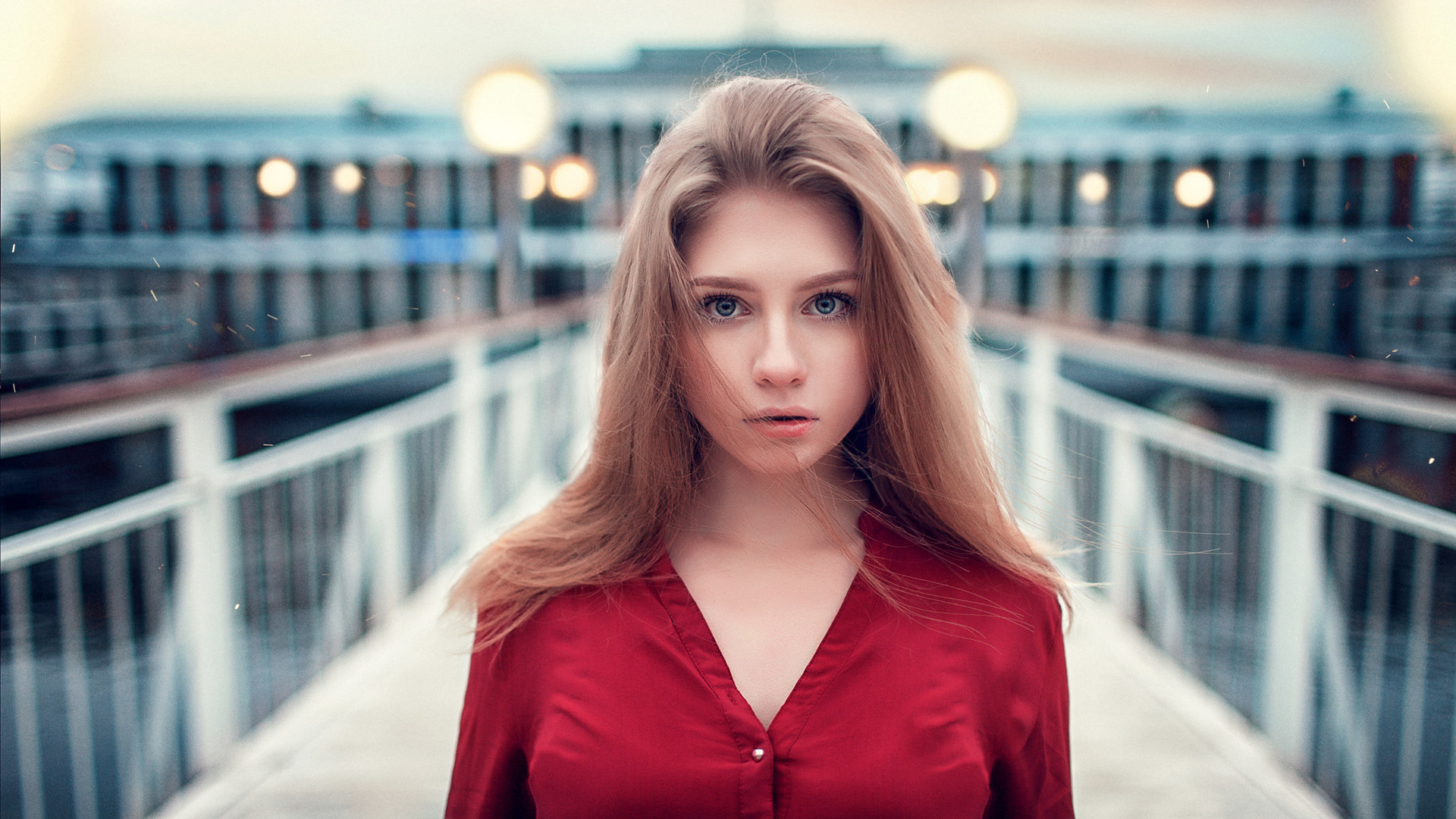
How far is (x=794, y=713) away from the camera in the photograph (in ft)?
2.48

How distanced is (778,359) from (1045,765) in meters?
0.48

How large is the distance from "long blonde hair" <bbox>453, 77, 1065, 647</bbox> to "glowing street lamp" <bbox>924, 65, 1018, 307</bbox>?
2.64 m

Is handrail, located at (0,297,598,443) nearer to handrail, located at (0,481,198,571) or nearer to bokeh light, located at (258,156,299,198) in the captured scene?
handrail, located at (0,481,198,571)

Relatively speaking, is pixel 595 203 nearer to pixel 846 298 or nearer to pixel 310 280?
pixel 310 280

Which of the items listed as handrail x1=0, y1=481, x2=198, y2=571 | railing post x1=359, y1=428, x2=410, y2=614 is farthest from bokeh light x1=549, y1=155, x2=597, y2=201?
handrail x1=0, y1=481, x2=198, y2=571

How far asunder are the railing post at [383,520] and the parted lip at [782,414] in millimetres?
2137

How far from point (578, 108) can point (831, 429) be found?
23206 millimetres

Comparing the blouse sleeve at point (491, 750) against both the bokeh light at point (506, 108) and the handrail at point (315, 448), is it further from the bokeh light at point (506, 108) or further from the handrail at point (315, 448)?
the bokeh light at point (506, 108)

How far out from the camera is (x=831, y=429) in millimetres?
821

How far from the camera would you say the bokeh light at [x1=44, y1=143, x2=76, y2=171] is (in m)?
1.31

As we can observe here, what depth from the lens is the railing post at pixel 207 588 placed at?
172 centimetres

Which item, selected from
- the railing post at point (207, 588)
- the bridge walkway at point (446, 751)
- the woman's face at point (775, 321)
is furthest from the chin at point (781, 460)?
the railing post at point (207, 588)

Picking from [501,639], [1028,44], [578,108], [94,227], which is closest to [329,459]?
[94,227]

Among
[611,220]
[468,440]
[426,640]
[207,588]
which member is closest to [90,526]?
[207,588]
